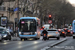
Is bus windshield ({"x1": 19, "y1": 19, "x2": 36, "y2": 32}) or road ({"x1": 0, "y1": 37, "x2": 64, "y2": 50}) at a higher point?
bus windshield ({"x1": 19, "y1": 19, "x2": 36, "y2": 32})

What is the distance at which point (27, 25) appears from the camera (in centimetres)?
3662

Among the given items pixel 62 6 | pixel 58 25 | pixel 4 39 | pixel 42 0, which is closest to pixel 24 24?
pixel 4 39

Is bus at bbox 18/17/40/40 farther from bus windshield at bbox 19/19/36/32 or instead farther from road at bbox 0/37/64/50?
road at bbox 0/37/64/50

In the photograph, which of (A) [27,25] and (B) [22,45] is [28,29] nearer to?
(A) [27,25]

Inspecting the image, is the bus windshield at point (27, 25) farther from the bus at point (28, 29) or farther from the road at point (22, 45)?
the road at point (22, 45)

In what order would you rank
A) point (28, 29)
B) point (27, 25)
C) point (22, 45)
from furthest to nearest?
point (27, 25) < point (28, 29) < point (22, 45)

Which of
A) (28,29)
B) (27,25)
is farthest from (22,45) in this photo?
(27,25)

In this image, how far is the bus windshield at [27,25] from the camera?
120 feet

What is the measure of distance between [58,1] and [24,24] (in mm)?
46694

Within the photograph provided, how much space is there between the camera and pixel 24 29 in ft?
120

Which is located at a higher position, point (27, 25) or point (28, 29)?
point (27, 25)

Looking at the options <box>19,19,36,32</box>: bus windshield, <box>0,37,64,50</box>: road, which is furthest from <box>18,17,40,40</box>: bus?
<box>0,37,64,50</box>: road

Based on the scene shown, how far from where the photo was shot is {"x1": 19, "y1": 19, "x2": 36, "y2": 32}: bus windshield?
120 feet

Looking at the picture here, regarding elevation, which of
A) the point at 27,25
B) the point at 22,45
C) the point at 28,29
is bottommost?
the point at 22,45
